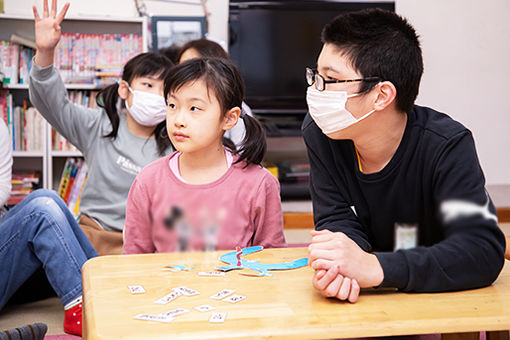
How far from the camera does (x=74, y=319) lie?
1.77 meters

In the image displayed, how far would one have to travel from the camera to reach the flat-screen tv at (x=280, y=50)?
4.14m

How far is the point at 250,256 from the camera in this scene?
112cm

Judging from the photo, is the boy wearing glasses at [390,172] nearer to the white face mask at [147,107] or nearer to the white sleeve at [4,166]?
the white face mask at [147,107]

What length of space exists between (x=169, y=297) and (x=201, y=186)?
1.83 feet

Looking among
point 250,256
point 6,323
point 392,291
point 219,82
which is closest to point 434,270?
point 392,291

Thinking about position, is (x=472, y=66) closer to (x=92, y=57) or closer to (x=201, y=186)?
(x=92, y=57)

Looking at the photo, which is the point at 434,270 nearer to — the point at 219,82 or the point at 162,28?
the point at 219,82

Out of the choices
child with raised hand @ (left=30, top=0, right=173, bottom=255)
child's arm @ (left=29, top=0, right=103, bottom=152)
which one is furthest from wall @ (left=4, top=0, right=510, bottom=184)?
child's arm @ (left=29, top=0, right=103, bottom=152)

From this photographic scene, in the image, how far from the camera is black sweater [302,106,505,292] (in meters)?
0.92

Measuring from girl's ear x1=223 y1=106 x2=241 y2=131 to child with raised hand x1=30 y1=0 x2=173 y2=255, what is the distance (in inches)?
20.8

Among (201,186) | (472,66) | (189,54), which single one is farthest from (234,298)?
(472,66)

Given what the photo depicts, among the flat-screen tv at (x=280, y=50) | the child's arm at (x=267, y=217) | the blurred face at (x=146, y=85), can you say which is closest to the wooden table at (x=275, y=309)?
the child's arm at (x=267, y=217)

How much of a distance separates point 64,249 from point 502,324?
133cm

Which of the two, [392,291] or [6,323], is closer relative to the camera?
[392,291]
